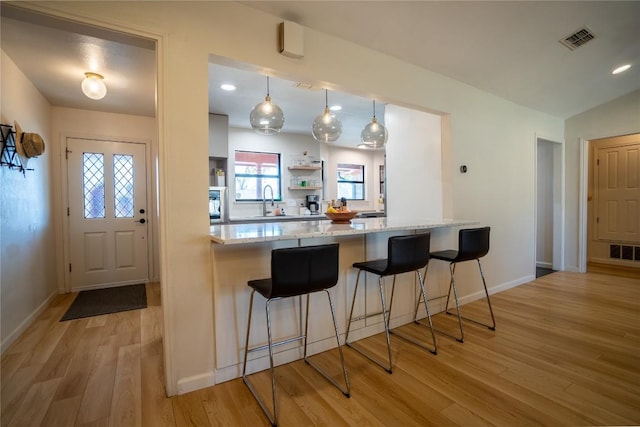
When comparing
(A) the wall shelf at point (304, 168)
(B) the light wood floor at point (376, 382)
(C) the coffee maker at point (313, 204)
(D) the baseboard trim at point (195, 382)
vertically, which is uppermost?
(A) the wall shelf at point (304, 168)

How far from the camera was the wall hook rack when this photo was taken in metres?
2.41

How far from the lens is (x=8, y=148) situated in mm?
2490

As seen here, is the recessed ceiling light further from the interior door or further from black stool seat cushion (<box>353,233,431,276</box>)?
black stool seat cushion (<box>353,233,431,276</box>)

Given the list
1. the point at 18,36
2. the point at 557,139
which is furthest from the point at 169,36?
the point at 557,139

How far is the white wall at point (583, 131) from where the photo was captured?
174 inches

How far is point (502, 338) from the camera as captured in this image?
8.75 feet

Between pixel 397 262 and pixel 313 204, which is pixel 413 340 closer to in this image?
pixel 397 262

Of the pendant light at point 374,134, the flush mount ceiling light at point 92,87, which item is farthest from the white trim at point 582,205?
the flush mount ceiling light at point 92,87

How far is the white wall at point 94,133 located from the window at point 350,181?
12.3 feet

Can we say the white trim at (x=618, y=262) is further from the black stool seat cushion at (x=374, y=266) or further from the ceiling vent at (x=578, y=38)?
the black stool seat cushion at (x=374, y=266)

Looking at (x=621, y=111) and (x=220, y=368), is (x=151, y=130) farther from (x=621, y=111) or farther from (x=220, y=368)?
(x=621, y=111)

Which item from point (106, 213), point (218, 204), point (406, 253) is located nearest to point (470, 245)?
point (406, 253)

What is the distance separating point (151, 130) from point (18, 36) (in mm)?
2163

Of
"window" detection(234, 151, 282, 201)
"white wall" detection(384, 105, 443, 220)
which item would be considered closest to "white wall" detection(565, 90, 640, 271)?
"white wall" detection(384, 105, 443, 220)
